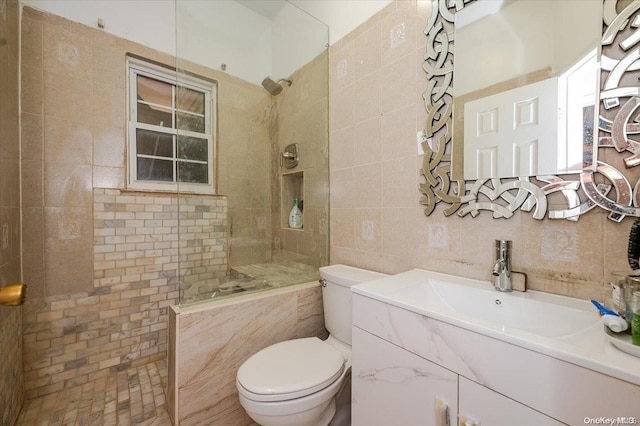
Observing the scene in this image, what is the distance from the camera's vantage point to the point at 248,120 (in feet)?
6.40

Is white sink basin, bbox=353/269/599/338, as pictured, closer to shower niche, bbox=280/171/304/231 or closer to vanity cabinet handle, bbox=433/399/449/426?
vanity cabinet handle, bbox=433/399/449/426

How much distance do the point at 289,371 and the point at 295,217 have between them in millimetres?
1127

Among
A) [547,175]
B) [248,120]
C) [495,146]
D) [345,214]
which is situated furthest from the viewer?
[248,120]

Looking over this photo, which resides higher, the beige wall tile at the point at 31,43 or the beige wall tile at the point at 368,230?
the beige wall tile at the point at 31,43

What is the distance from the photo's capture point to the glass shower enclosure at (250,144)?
1.61 m

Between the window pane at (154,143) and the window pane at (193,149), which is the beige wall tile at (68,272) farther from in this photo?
the window pane at (193,149)

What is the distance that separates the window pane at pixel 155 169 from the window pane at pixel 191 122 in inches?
22.3

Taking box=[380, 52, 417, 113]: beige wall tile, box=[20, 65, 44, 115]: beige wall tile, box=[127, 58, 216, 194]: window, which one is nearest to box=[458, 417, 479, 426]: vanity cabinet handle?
box=[380, 52, 417, 113]: beige wall tile

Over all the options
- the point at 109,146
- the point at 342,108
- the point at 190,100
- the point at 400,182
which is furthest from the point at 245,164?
the point at 400,182

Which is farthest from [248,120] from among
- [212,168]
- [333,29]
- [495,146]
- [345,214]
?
[495,146]

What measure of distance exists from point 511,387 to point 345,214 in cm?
119

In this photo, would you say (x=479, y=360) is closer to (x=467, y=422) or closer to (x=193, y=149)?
(x=467, y=422)

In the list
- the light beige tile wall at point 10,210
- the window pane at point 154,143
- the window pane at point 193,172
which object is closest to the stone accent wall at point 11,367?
the light beige tile wall at point 10,210

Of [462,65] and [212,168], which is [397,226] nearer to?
[462,65]
